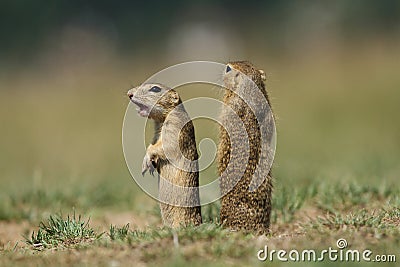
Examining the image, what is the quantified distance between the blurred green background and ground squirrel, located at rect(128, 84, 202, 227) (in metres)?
1.11

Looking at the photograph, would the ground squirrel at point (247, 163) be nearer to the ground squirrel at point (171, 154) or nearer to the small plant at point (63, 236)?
the ground squirrel at point (171, 154)

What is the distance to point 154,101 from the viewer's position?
521cm

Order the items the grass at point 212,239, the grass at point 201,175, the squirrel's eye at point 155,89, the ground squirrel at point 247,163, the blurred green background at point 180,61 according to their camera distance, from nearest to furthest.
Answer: the grass at point 212,239 < the grass at point 201,175 < the ground squirrel at point 247,163 < the squirrel's eye at point 155,89 < the blurred green background at point 180,61

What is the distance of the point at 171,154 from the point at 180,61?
1807 cm

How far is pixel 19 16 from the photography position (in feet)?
82.1

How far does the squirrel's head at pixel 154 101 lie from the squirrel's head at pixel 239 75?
1.39 ft

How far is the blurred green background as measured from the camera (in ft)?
37.1

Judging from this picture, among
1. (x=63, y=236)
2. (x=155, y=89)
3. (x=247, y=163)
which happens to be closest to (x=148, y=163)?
(x=155, y=89)

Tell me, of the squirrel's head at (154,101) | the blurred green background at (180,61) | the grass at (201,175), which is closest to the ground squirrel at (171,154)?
the squirrel's head at (154,101)

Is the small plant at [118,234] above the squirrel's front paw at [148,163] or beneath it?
beneath

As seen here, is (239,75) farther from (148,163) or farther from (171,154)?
(148,163)

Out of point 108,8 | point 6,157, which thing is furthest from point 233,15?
point 6,157

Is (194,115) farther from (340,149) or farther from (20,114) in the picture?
(20,114)

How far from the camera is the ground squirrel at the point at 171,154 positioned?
199 inches
